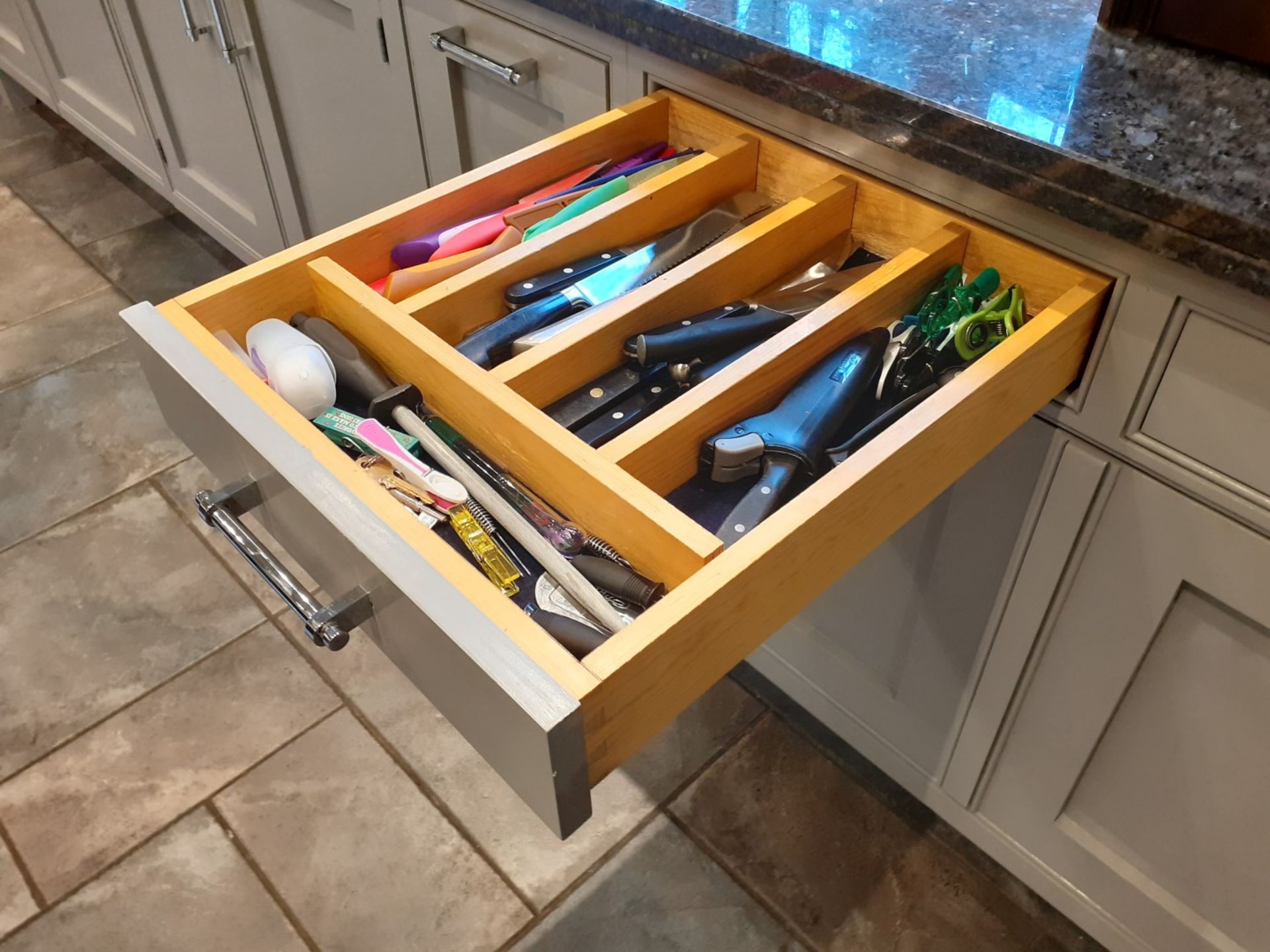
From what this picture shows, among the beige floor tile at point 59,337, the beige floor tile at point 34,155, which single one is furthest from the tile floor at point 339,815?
the beige floor tile at point 34,155

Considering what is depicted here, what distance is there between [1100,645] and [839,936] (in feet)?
Result: 1.75

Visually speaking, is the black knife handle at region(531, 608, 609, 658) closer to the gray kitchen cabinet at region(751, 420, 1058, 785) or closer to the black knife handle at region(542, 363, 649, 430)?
the black knife handle at region(542, 363, 649, 430)

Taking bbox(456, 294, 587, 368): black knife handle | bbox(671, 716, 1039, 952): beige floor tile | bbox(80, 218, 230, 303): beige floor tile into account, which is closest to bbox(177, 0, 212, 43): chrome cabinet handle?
bbox(80, 218, 230, 303): beige floor tile

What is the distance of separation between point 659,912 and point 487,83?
1.04 metres

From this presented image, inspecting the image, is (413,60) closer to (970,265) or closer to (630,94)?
(630,94)

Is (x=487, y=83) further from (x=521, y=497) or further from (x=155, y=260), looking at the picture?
(x=155, y=260)

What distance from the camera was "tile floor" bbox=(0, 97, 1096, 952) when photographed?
4.10 ft

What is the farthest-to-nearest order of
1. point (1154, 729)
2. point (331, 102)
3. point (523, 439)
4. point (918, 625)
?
1. point (331, 102)
2. point (918, 625)
3. point (1154, 729)
4. point (523, 439)

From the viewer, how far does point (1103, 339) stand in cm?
78

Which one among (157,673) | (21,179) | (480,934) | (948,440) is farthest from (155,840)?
(21,179)

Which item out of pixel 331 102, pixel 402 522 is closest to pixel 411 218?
pixel 402 522

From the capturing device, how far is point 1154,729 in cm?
95

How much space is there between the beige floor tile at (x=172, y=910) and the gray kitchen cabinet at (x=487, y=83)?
3.14 feet

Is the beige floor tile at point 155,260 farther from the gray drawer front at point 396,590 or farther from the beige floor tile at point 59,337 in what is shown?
the gray drawer front at point 396,590
